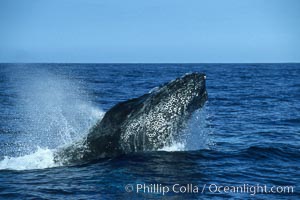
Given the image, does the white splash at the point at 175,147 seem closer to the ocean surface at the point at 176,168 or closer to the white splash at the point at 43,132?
the ocean surface at the point at 176,168

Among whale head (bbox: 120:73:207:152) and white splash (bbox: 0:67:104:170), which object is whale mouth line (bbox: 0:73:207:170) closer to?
whale head (bbox: 120:73:207:152)

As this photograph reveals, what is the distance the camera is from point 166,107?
36.0ft

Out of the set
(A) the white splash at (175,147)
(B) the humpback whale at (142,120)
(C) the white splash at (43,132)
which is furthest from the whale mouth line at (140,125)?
(A) the white splash at (175,147)

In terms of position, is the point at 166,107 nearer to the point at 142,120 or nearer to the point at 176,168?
the point at 142,120

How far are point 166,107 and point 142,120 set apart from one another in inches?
24.7

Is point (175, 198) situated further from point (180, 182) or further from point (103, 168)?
point (103, 168)

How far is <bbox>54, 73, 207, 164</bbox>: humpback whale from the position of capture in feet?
35.9

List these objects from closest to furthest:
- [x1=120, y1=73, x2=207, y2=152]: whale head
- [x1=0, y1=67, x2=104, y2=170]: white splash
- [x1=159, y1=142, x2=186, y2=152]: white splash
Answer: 1. [x1=120, y1=73, x2=207, y2=152]: whale head
2. [x1=0, y1=67, x2=104, y2=170]: white splash
3. [x1=159, y1=142, x2=186, y2=152]: white splash

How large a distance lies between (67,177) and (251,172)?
402 cm

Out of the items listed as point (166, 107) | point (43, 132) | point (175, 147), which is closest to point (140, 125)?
point (166, 107)

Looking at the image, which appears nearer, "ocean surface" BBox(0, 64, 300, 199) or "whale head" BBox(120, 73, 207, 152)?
"ocean surface" BBox(0, 64, 300, 199)

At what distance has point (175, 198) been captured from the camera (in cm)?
845

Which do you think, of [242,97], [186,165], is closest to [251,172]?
[186,165]

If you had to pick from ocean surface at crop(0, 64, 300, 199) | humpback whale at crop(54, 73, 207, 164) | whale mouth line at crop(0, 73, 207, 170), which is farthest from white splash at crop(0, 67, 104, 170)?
humpback whale at crop(54, 73, 207, 164)
